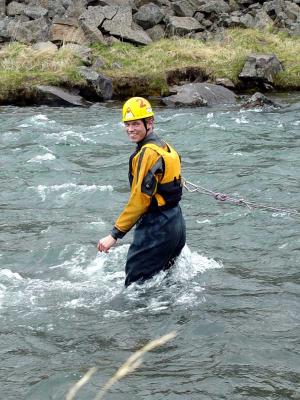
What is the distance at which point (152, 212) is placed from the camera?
6.42m

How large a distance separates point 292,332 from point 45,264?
3.27 m

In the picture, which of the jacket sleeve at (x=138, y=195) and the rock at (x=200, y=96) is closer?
the jacket sleeve at (x=138, y=195)

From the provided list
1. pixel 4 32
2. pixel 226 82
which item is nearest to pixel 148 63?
pixel 226 82

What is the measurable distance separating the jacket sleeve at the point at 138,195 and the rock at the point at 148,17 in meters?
20.6

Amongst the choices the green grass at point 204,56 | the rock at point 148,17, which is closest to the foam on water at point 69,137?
the green grass at point 204,56

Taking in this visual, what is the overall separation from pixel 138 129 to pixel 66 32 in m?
18.6

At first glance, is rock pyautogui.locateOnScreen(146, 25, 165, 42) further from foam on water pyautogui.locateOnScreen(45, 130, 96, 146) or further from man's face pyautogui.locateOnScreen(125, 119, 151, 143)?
man's face pyautogui.locateOnScreen(125, 119, 151, 143)

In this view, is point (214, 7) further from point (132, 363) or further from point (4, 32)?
point (132, 363)

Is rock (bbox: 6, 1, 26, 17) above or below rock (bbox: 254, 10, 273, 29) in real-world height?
above

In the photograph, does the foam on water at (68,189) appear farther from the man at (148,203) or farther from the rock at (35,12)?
the rock at (35,12)

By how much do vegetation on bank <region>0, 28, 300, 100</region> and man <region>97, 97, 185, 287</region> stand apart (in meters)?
14.3

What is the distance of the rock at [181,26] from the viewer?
2509 centimetres

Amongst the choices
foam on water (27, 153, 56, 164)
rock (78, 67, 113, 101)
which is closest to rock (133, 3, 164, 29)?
rock (78, 67, 113, 101)

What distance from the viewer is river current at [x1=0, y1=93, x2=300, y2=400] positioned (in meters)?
5.09
